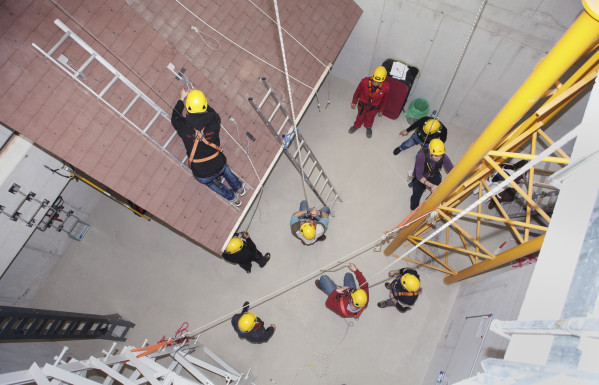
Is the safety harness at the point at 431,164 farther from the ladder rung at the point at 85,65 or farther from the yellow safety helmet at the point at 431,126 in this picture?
the ladder rung at the point at 85,65

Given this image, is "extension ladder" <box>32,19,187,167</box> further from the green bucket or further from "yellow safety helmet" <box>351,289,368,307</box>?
the green bucket

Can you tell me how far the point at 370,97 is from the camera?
8422 mm

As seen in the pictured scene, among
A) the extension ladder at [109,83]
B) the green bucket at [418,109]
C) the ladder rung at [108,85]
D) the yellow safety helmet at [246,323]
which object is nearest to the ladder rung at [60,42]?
the extension ladder at [109,83]

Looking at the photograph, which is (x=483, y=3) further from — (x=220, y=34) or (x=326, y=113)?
(x=220, y=34)

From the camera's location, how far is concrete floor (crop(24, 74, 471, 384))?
764 cm

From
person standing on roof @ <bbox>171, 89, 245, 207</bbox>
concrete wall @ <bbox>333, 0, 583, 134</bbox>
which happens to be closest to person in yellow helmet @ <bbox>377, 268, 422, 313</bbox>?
person standing on roof @ <bbox>171, 89, 245, 207</bbox>

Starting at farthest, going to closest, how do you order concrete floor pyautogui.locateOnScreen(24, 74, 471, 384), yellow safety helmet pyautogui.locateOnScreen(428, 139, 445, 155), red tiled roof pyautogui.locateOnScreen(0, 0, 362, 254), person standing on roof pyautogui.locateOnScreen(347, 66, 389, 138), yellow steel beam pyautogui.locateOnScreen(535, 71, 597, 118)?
1. person standing on roof pyautogui.locateOnScreen(347, 66, 389, 138)
2. concrete floor pyautogui.locateOnScreen(24, 74, 471, 384)
3. yellow safety helmet pyautogui.locateOnScreen(428, 139, 445, 155)
4. red tiled roof pyautogui.locateOnScreen(0, 0, 362, 254)
5. yellow steel beam pyautogui.locateOnScreen(535, 71, 597, 118)

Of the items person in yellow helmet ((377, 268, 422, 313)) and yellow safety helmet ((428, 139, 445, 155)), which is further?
yellow safety helmet ((428, 139, 445, 155))

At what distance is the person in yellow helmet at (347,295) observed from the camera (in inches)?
271

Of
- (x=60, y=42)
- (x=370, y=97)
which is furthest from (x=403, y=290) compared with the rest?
(x=60, y=42)

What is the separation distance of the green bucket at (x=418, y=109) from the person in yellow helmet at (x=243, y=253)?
16.6ft

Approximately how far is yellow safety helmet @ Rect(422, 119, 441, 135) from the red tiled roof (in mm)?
2658

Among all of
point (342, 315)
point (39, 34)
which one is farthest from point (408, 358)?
point (39, 34)

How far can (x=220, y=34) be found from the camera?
23.5 feet
